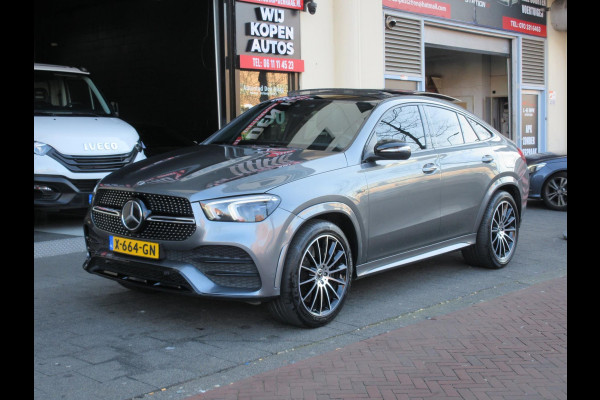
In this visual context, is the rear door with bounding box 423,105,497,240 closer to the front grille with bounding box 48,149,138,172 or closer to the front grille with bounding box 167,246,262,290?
the front grille with bounding box 167,246,262,290

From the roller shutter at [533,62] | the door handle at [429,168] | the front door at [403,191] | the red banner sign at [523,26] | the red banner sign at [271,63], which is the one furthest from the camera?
the roller shutter at [533,62]

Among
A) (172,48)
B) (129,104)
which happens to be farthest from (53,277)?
(129,104)

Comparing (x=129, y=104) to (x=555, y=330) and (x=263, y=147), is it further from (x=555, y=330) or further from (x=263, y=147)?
(x=555, y=330)

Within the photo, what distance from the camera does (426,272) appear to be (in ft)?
23.8

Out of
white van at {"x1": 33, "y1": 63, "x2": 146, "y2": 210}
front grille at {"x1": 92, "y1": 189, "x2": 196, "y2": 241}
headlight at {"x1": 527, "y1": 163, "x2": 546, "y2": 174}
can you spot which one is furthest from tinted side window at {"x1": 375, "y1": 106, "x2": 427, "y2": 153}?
headlight at {"x1": 527, "y1": 163, "x2": 546, "y2": 174}

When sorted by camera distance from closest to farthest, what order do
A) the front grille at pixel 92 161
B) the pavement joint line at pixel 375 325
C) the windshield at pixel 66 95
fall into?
the pavement joint line at pixel 375 325 < the front grille at pixel 92 161 < the windshield at pixel 66 95

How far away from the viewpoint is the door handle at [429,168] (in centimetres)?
626

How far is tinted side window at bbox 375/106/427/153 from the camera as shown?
6027 mm

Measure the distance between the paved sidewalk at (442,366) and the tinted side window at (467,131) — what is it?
2.15 metres

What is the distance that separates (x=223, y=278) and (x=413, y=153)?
7.80ft

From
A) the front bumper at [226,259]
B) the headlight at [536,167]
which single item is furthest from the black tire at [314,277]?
the headlight at [536,167]

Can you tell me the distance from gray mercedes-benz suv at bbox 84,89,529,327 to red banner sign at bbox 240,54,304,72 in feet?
17.4

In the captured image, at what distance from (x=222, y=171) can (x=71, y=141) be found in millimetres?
4803

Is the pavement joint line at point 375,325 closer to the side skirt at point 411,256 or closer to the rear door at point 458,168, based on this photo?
the side skirt at point 411,256
